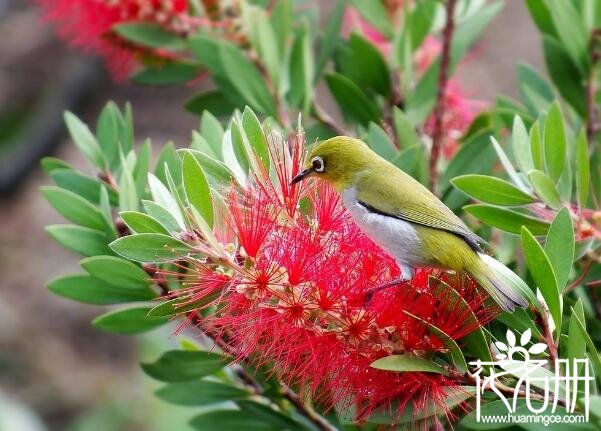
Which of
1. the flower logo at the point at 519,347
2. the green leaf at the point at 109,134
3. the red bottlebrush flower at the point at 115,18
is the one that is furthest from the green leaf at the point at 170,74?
the flower logo at the point at 519,347

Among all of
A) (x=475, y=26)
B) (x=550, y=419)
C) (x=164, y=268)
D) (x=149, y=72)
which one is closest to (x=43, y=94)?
(x=149, y=72)

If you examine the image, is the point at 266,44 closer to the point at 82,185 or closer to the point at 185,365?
the point at 82,185

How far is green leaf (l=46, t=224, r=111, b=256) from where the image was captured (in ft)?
3.78

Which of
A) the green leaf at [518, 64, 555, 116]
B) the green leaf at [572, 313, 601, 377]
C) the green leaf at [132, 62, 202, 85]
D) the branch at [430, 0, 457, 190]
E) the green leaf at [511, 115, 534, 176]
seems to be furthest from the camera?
the green leaf at [132, 62, 202, 85]

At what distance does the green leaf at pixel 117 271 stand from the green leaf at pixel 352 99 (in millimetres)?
503

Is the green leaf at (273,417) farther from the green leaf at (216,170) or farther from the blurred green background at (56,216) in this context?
the blurred green background at (56,216)

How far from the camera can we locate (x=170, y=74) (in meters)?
1.77

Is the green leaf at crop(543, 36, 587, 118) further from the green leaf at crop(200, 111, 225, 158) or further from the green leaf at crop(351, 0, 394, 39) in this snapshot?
the green leaf at crop(200, 111, 225, 158)

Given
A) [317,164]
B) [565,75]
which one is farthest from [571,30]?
[317,164]

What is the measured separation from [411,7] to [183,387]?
80cm

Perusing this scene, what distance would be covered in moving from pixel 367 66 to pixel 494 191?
0.51 m

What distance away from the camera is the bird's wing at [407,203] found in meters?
1.10

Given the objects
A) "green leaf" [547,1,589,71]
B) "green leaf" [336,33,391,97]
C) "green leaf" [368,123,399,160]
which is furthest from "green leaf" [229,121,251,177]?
"green leaf" [547,1,589,71]

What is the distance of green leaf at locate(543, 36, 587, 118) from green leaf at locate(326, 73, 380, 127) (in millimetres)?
281
